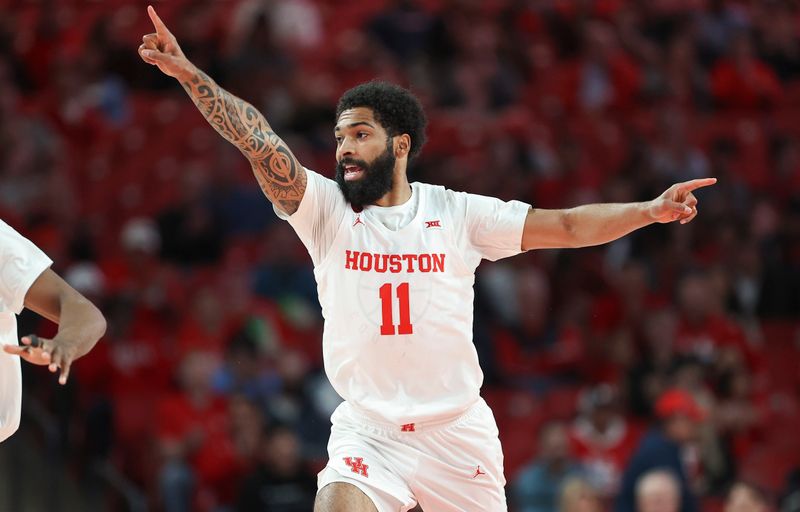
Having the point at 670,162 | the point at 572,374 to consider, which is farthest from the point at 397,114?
the point at 670,162

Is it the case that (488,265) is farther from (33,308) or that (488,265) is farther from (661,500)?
(33,308)

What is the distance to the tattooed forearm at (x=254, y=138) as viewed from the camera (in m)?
6.31

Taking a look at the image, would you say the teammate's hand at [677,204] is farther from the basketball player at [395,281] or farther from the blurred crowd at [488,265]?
the blurred crowd at [488,265]

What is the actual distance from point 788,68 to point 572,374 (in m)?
6.74

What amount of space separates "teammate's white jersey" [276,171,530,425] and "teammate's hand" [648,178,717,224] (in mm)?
723

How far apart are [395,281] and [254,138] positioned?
40.0 inches

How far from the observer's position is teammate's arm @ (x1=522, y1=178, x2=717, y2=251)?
6.48m

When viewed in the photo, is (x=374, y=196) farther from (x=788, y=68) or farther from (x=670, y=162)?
(x=788, y=68)

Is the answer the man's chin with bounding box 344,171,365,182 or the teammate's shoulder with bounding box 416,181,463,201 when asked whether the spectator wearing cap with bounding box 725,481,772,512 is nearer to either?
the teammate's shoulder with bounding box 416,181,463,201

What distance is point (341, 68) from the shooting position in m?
15.2

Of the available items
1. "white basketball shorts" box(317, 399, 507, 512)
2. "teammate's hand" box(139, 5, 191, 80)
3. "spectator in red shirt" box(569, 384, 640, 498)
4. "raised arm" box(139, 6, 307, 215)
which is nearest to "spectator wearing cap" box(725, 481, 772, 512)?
"spectator in red shirt" box(569, 384, 640, 498)

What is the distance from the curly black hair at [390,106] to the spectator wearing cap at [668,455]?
4444mm

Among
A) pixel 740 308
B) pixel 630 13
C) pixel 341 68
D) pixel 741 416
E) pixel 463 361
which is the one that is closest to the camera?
pixel 463 361

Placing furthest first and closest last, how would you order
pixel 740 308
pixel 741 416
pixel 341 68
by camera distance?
pixel 341 68
pixel 740 308
pixel 741 416
